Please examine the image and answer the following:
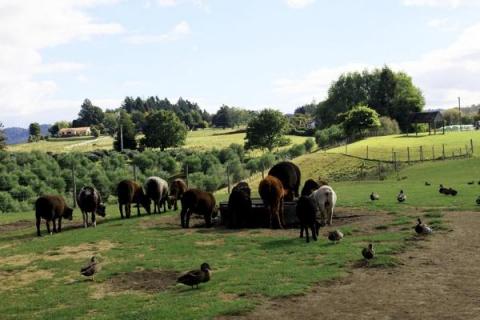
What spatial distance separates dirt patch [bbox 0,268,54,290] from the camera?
49.6 ft

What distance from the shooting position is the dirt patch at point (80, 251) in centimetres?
1834

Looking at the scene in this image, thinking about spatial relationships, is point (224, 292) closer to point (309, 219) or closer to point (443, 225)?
point (309, 219)

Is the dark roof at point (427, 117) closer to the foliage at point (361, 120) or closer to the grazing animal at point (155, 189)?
the foliage at point (361, 120)

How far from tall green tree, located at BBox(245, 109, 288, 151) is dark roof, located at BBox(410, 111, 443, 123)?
2511cm

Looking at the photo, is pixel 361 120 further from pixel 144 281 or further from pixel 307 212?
pixel 144 281

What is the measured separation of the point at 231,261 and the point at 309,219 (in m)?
3.89

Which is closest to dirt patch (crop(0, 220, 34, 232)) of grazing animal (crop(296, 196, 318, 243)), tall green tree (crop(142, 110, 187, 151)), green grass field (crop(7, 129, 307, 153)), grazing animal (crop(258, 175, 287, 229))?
grazing animal (crop(258, 175, 287, 229))

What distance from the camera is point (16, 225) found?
1109 inches

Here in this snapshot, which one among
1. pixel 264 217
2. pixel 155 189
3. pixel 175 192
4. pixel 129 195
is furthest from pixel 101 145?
pixel 264 217

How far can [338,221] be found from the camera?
23.5m

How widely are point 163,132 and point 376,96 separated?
47.2 meters

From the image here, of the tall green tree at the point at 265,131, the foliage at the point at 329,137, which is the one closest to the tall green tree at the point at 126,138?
the tall green tree at the point at 265,131

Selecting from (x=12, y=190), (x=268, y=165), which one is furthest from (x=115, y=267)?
(x=268, y=165)

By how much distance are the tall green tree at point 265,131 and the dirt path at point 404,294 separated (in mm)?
90367
